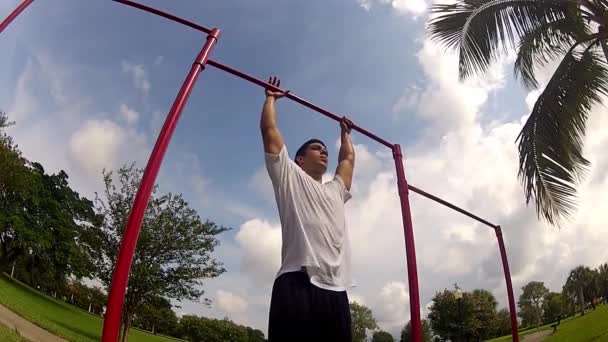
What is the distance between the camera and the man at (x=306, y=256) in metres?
2.11

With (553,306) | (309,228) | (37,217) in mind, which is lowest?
(309,228)

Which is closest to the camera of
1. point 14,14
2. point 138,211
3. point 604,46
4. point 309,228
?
point 138,211

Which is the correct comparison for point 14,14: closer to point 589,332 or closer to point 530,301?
point 589,332

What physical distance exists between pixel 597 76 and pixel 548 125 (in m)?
1.03

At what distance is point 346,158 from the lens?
3.01 m

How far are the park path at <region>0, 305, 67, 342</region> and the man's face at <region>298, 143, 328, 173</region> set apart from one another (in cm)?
1149

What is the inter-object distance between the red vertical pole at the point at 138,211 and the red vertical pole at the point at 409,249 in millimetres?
1508

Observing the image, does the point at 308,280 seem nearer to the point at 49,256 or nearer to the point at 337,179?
the point at 337,179

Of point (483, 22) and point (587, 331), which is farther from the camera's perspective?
point (587, 331)

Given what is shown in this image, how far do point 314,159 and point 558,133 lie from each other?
16.7 feet

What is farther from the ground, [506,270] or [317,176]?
[506,270]

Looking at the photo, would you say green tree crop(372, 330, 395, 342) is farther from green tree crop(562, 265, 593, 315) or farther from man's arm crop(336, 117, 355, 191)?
man's arm crop(336, 117, 355, 191)

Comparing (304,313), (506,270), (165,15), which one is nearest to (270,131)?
(304,313)

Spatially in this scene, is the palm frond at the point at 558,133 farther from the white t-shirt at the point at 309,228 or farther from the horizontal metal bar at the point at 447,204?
the white t-shirt at the point at 309,228
